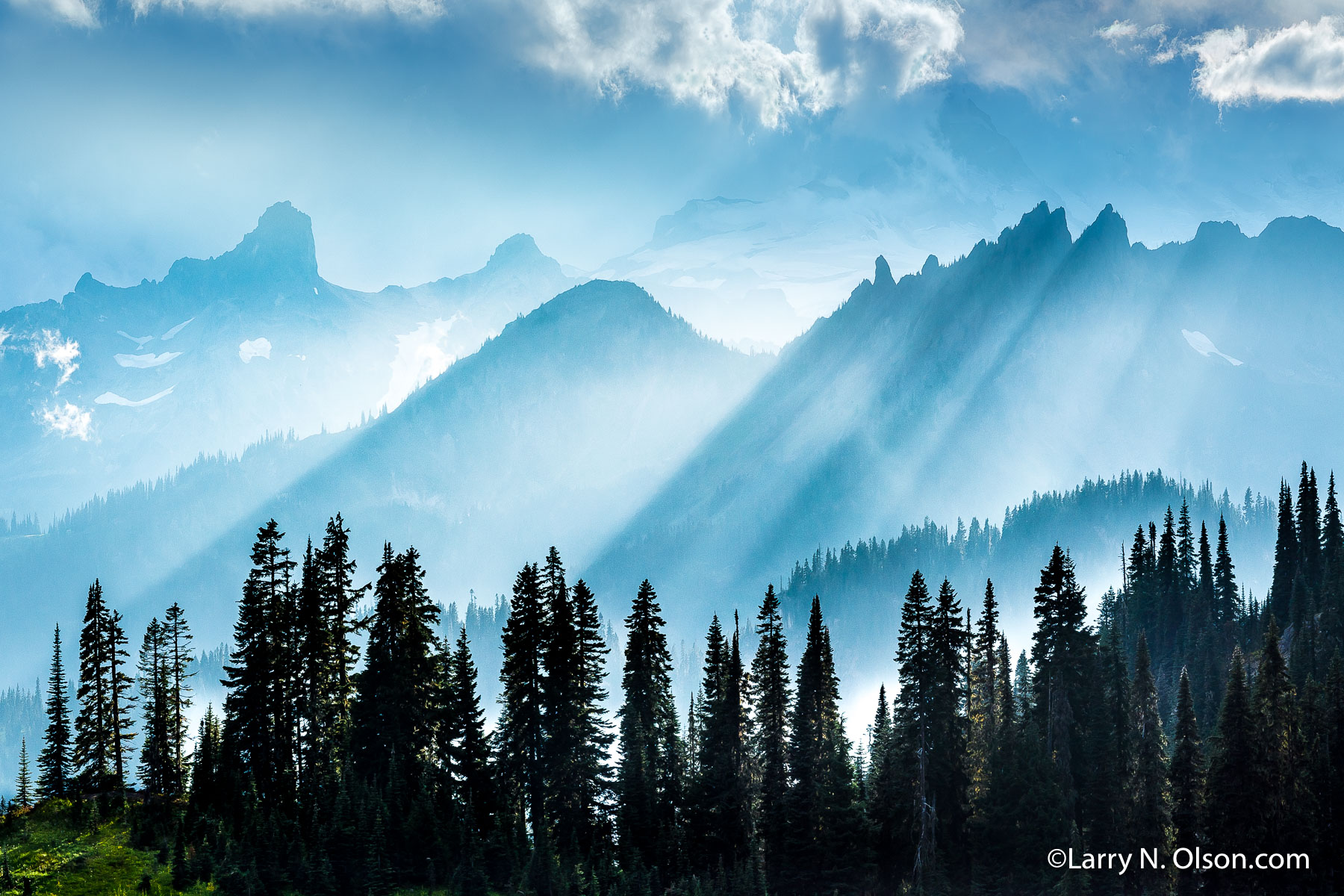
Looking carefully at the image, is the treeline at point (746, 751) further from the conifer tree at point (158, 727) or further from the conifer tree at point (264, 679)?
the conifer tree at point (158, 727)

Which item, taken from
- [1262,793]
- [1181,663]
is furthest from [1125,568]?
[1262,793]

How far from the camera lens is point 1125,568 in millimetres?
173500

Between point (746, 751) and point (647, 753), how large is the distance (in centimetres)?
644

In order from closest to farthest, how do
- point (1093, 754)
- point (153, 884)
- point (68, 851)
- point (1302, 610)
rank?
point (153, 884) → point (68, 851) → point (1093, 754) → point (1302, 610)

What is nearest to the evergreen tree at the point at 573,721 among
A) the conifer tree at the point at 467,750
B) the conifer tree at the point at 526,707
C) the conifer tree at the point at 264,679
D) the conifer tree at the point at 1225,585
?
the conifer tree at the point at 526,707

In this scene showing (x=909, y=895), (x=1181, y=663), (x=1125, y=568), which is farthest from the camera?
(x=1125, y=568)

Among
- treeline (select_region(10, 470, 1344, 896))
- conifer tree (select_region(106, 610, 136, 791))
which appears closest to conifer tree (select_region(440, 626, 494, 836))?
treeline (select_region(10, 470, 1344, 896))

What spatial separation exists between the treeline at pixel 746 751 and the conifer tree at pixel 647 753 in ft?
0.53

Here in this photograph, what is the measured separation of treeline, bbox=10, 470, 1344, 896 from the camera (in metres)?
59.8

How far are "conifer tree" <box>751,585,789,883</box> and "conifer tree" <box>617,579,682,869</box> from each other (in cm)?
541

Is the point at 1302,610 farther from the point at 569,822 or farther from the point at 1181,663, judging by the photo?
the point at 569,822

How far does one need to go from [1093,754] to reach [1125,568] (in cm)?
12042

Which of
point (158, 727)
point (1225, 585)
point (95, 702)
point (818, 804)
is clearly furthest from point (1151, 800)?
point (1225, 585)

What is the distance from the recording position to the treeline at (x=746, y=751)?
5984 cm
